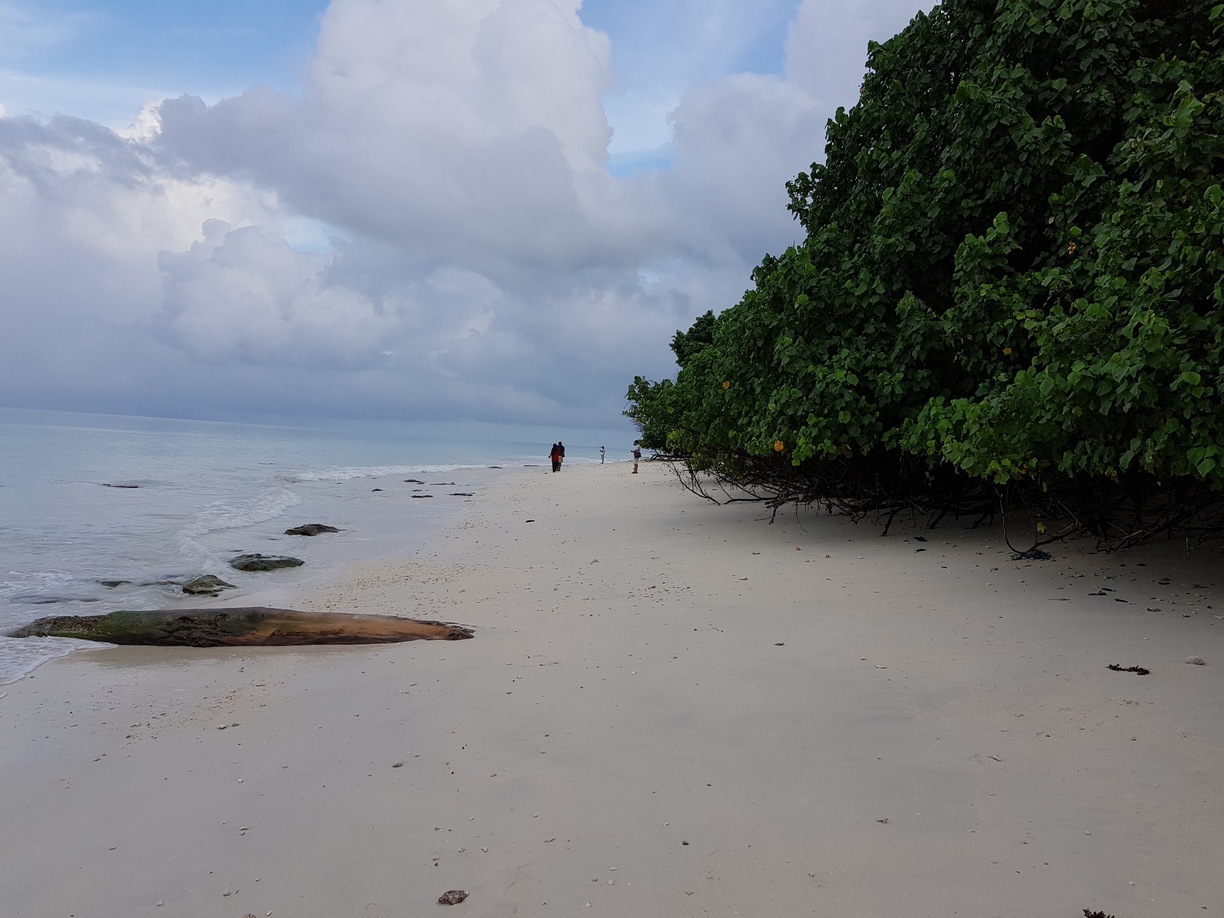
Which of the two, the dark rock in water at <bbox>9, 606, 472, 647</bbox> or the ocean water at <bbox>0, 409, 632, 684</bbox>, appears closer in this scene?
the dark rock in water at <bbox>9, 606, 472, 647</bbox>

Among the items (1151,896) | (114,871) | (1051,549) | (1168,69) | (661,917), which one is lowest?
(114,871)

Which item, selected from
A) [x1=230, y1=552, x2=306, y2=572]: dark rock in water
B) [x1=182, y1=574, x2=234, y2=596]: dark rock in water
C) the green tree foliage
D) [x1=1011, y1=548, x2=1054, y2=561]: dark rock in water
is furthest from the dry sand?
[x1=230, y1=552, x2=306, y2=572]: dark rock in water

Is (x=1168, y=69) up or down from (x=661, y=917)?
up

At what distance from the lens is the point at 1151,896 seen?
2.57 meters

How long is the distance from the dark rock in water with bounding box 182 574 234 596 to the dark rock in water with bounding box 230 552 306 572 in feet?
4.39

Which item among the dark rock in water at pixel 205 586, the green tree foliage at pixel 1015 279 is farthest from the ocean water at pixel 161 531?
the green tree foliage at pixel 1015 279

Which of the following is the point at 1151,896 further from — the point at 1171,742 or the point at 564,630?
the point at 564,630

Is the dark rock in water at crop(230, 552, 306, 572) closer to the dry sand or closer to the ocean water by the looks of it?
the ocean water

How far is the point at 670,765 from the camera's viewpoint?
3801 millimetres

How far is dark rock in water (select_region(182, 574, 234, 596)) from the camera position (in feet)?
32.8

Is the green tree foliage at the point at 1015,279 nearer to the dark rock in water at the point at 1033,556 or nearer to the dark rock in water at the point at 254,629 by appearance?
the dark rock in water at the point at 1033,556

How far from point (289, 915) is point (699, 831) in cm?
160

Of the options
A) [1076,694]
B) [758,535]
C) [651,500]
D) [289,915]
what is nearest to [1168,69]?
[1076,694]

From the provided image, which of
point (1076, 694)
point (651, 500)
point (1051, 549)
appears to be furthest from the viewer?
point (651, 500)
